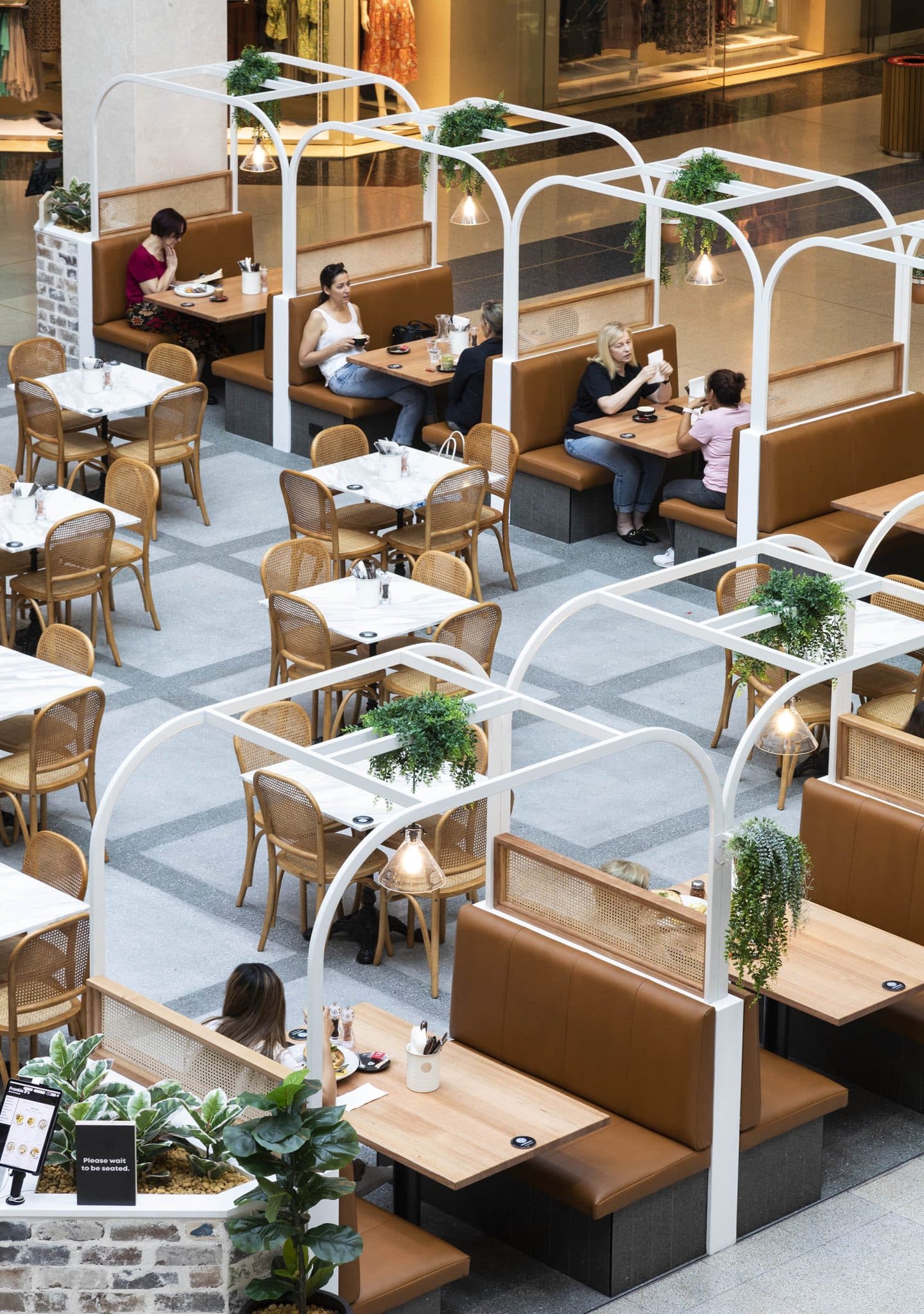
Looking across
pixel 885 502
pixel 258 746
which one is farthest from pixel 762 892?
pixel 885 502

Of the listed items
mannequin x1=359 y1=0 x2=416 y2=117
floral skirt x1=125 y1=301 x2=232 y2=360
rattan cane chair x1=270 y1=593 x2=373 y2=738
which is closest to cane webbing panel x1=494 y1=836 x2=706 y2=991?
rattan cane chair x1=270 y1=593 x2=373 y2=738

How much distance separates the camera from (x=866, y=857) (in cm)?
727

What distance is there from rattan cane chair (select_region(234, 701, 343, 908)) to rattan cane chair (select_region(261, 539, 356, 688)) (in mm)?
1333

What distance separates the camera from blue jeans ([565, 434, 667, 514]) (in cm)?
1145

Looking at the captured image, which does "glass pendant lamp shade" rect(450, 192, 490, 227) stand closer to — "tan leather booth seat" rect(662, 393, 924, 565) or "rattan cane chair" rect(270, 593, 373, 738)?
"tan leather booth seat" rect(662, 393, 924, 565)

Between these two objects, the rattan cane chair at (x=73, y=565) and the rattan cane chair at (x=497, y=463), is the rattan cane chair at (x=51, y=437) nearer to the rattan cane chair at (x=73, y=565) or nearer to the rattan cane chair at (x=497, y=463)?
the rattan cane chair at (x=73, y=565)

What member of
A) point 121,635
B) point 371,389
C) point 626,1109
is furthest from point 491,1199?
point 371,389

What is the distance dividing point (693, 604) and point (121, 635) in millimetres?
2841

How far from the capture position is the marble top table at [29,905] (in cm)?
661

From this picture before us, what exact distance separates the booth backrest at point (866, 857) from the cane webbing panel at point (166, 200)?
25.4 ft

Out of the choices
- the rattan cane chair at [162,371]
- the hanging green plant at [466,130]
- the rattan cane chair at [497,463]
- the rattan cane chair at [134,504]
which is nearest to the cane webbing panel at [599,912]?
the rattan cane chair at [134,504]

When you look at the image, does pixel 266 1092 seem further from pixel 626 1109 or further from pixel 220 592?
pixel 220 592

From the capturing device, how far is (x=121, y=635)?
10.5 meters

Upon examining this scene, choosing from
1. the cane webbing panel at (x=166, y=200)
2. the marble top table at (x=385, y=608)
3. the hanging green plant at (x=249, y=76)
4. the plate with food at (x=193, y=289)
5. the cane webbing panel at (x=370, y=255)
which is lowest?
the marble top table at (x=385, y=608)
